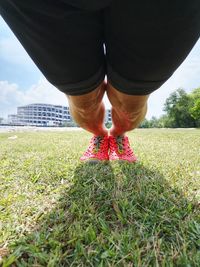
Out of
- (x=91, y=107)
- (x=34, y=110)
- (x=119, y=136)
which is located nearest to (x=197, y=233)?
(x=91, y=107)

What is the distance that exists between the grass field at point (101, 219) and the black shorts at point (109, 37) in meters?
0.46

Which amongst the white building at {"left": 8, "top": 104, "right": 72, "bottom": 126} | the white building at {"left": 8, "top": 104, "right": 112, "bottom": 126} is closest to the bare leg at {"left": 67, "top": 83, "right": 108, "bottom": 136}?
the white building at {"left": 8, "top": 104, "right": 72, "bottom": 126}

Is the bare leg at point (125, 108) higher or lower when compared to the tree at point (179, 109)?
lower

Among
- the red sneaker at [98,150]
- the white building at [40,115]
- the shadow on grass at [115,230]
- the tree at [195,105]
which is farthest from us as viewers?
the white building at [40,115]

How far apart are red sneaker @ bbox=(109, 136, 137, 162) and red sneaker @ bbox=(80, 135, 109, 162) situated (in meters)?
0.04

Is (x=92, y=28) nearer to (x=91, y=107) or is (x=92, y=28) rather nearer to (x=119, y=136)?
(x=91, y=107)

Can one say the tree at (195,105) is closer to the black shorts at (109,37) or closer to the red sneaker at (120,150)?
the red sneaker at (120,150)

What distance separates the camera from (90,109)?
1.30 meters

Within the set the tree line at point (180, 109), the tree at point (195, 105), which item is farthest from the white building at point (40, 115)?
the tree at point (195, 105)

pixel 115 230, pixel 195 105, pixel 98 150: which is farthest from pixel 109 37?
pixel 195 105

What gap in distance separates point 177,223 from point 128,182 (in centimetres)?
42

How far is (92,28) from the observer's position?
76 centimetres

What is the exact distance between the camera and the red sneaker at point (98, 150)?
164 centimetres

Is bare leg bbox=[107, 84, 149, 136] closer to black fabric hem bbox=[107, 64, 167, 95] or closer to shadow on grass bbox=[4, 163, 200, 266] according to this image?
black fabric hem bbox=[107, 64, 167, 95]
